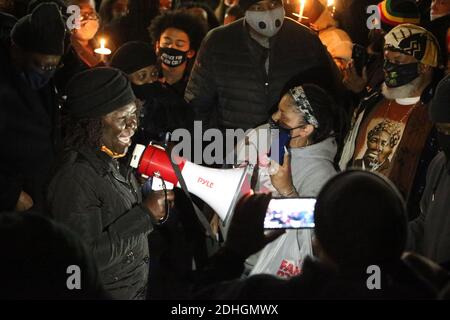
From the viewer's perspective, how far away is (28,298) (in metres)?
2.25

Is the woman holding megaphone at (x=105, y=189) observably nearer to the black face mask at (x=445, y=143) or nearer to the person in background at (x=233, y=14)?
the black face mask at (x=445, y=143)

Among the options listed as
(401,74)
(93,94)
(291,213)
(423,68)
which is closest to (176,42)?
(401,74)

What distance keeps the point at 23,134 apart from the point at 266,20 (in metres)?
2.11

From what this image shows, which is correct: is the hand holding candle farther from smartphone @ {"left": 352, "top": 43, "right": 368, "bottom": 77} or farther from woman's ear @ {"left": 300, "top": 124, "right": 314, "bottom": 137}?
woman's ear @ {"left": 300, "top": 124, "right": 314, "bottom": 137}

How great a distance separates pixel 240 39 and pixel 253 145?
1.60m

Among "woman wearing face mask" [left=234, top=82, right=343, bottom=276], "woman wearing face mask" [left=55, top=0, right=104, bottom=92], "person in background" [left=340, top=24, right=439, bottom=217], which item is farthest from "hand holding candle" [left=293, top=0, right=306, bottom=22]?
"woman wearing face mask" [left=234, top=82, right=343, bottom=276]

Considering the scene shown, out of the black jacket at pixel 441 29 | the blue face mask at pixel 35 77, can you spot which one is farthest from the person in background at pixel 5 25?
the black jacket at pixel 441 29

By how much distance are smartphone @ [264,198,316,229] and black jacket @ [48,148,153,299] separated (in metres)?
0.70

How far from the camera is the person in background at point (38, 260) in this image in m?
2.21

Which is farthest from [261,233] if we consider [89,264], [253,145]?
[253,145]

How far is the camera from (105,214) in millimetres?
3537

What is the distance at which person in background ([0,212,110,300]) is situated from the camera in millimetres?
2209

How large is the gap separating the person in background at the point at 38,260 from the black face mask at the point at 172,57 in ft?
14.1

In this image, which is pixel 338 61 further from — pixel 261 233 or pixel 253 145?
pixel 261 233
